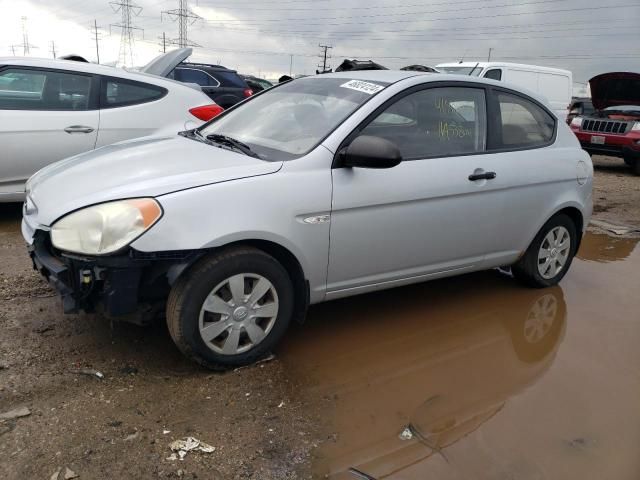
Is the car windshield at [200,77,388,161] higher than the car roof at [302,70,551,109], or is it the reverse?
the car roof at [302,70,551,109]

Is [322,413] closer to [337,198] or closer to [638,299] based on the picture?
[337,198]

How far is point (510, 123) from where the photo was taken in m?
4.09

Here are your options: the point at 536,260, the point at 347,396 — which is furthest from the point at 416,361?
the point at 536,260

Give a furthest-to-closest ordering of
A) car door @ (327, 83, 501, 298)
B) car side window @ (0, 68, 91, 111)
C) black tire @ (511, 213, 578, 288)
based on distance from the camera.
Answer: car side window @ (0, 68, 91, 111) < black tire @ (511, 213, 578, 288) < car door @ (327, 83, 501, 298)

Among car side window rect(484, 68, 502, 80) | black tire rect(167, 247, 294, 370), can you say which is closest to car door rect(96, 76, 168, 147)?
black tire rect(167, 247, 294, 370)

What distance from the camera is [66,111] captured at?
536cm

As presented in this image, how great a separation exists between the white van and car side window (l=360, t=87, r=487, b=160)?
762 cm

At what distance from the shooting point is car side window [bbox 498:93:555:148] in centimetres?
405

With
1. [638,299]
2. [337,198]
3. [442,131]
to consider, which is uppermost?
[442,131]

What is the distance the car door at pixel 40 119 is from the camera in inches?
201

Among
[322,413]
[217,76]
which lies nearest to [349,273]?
[322,413]

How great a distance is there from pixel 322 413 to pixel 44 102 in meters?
4.23

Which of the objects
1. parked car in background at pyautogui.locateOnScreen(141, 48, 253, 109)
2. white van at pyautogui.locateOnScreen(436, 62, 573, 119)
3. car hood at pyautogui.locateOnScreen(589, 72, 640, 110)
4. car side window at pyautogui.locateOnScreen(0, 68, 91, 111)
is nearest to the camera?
car side window at pyautogui.locateOnScreen(0, 68, 91, 111)

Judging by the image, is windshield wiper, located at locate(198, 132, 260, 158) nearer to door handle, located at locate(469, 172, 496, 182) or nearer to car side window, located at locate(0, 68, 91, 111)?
door handle, located at locate(469, 172, 496, 182)
